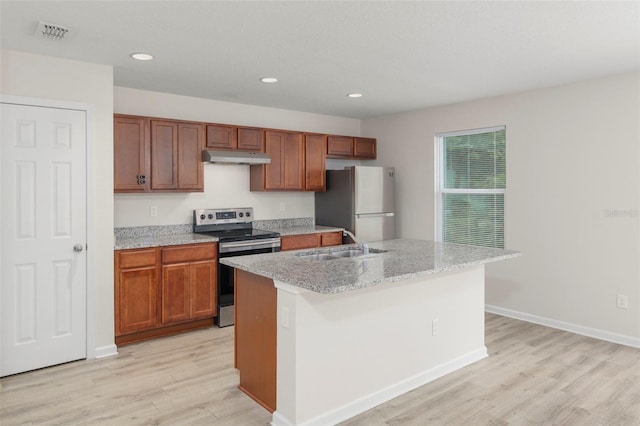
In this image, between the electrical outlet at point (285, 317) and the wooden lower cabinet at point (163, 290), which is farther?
the wooden lower cabinet at point (163, 290)

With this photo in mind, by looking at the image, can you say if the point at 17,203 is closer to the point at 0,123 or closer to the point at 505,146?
the point at 0,123

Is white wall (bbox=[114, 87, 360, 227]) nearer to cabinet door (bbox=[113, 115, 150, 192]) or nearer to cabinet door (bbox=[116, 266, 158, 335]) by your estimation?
cabinet door (bbox=[113, 115, 150, 192])

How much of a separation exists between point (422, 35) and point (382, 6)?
55cm

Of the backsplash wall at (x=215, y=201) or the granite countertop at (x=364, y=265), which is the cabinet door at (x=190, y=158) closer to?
the backsplash wall at (x=215, y=201)

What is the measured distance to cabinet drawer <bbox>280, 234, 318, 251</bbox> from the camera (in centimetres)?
486

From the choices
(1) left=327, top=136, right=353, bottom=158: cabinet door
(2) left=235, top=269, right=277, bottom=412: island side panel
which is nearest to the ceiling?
(1) left=327, top=136, right=353, bottom=158: cabinet door

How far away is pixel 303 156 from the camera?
5.39 meters

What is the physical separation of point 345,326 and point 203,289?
2.07m

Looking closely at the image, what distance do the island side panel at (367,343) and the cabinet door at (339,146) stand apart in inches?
107

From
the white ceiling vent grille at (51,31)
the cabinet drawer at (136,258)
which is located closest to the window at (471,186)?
the cabinet drawer at (136,258)

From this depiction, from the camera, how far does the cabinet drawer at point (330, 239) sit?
527 centimetres

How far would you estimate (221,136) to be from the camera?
4.72m

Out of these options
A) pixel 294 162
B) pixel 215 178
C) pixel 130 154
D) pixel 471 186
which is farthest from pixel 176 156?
pixel 471 186

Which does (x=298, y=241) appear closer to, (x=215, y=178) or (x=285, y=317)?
(x=215, y=178)
